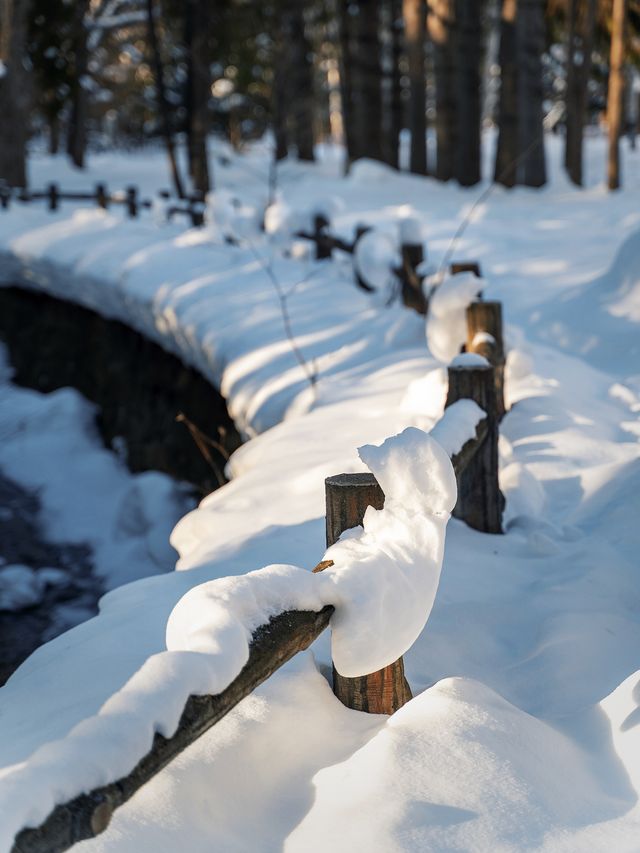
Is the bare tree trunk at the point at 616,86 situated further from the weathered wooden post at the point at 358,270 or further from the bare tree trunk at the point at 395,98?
the weathered wooden post at the point at 358,270

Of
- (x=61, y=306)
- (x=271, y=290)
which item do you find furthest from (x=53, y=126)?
(x=271, y=290)

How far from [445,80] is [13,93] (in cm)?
880

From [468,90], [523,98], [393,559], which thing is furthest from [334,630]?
[468,90]

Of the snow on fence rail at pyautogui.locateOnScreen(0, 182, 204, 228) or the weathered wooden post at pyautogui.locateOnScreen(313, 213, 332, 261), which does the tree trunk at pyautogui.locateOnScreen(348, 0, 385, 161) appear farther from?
the weathered wooden post at pyautogui.locateOnScreen(313, 213, 332, 261)

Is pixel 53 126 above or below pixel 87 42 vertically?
below

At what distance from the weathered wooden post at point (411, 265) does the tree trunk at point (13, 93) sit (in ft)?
47.8

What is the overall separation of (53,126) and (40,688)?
32.1 m

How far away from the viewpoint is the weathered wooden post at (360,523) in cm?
234

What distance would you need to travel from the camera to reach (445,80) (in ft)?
62.3

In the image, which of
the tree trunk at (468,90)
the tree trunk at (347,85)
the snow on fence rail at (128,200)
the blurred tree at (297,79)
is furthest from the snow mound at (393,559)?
the blurred tree at (297,79)

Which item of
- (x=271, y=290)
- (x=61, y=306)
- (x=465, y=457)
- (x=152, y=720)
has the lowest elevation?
(x=61, y=306)

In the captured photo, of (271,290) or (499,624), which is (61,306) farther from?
(499,624)

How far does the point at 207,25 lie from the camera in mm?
20016

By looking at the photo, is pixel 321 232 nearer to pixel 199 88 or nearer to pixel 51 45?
pixel 199 88
